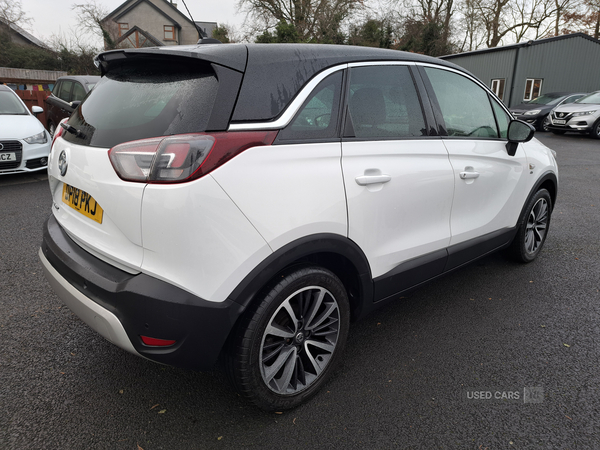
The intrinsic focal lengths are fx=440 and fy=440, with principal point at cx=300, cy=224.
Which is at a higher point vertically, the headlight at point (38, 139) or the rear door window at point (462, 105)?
the rear door window at point (462, 105)

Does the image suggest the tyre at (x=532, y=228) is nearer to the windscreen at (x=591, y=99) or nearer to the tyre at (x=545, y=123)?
the tyre at (x=545, y=123)

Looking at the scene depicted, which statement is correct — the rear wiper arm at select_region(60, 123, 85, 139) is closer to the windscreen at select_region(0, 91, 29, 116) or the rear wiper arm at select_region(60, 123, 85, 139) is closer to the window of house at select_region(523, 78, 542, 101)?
the windscreen at select_region(0, 91, 29, 116)

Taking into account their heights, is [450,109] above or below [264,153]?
above

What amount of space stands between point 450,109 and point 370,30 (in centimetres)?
3322

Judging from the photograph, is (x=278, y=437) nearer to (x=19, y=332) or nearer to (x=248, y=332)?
(x=248, y=332)

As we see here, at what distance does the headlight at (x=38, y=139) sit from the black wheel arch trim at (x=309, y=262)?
22.6 feet

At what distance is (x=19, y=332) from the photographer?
285 cm

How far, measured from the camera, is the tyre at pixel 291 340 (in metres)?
1.96

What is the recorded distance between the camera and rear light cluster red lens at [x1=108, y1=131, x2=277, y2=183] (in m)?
1.73

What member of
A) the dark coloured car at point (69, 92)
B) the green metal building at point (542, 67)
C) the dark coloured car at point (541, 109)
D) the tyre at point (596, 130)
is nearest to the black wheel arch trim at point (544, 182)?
the dark coloured car at point (69, 92)

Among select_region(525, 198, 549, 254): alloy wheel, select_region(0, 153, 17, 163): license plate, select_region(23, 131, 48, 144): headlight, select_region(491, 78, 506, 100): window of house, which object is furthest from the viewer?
select_region(491, 78, 506, 100): window of house

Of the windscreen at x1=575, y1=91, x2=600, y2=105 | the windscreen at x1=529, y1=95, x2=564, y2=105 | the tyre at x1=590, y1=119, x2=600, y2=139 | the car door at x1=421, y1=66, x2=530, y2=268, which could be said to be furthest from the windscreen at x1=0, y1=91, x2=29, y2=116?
the windscreen at x1=529, y1=95, x2=564, y2=105

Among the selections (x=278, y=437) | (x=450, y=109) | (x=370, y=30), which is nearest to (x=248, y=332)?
(x=278, y=437)

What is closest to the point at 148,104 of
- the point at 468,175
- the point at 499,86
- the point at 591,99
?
the point at 468,175
